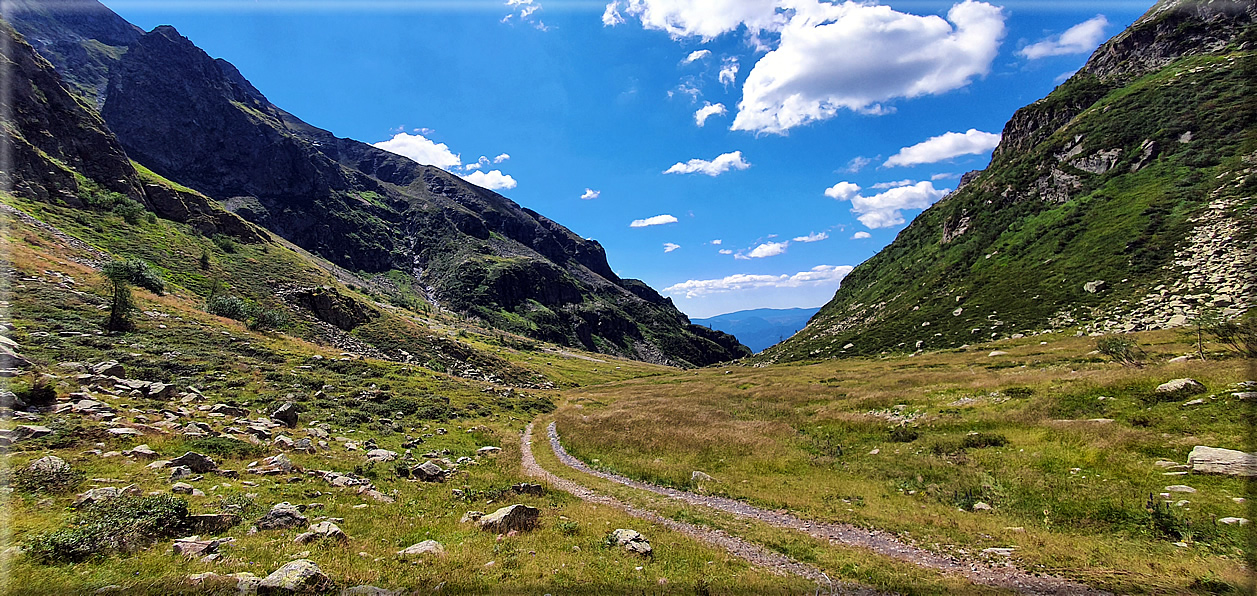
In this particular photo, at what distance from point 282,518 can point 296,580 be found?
4689 millimetres

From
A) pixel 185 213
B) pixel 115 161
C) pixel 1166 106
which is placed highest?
pixel 1166 106

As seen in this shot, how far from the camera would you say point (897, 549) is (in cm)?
1327

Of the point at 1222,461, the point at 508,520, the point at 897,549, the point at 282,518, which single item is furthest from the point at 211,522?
the point at 1222,461

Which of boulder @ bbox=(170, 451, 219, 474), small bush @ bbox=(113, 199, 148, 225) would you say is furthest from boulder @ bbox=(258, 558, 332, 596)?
small bush @ bbox=(113, 199, 148, 225)

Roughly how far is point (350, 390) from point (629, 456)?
83.8 ft

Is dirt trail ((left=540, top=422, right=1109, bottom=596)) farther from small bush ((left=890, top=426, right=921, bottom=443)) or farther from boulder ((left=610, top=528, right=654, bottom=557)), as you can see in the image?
small bush ((left=890, top=426, right=921, bottom=443))

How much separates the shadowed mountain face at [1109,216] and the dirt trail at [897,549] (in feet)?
177

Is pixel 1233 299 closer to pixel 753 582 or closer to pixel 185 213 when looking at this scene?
pixel 753 582

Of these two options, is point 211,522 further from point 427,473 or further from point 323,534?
point 427,473

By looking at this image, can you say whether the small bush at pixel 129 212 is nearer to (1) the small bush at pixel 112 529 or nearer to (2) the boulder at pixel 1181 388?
(1) the small bush at pixel 112 529

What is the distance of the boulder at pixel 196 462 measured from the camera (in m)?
14.3

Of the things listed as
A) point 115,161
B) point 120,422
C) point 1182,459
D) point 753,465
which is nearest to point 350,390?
point 120,422

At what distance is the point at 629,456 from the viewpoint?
91.8ft

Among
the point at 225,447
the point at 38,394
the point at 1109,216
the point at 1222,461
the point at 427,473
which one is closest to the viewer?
the point at 1222,461
